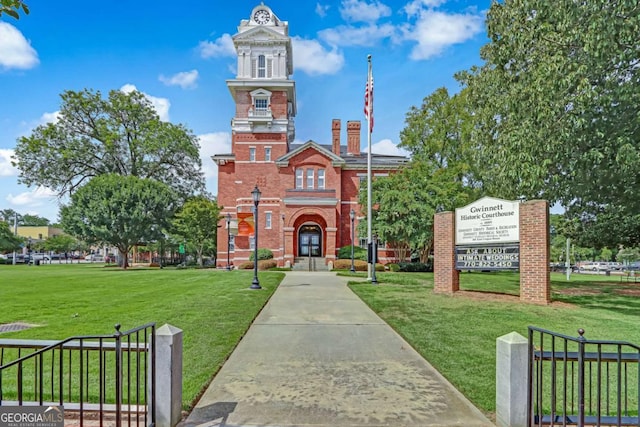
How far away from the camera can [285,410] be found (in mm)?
5238

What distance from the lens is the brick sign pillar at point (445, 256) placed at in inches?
647

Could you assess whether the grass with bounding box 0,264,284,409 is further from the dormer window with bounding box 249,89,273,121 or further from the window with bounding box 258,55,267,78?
the window with bounding box 258,55,267,78

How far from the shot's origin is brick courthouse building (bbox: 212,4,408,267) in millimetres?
39875

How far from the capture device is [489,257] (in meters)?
15.5

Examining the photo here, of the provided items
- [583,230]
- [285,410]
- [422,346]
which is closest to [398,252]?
[583,230]

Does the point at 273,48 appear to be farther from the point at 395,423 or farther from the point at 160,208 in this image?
the point at 395,423

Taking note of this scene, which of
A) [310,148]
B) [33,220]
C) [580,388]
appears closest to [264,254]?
[310,148]

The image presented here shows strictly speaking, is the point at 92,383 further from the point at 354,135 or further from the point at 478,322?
the point at 354,135

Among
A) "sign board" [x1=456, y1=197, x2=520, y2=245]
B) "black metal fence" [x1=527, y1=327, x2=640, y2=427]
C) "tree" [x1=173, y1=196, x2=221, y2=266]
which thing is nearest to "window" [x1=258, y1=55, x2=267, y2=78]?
"tree" [x1=173, y1=196, x2=221, y2=266]

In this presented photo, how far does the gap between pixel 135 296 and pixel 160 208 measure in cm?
2816

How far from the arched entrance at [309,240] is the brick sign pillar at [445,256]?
25.5 m

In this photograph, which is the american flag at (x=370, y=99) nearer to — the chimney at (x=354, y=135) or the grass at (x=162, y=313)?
the grass at (x=162, y=313)

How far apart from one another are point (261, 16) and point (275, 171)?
15287 millimetres

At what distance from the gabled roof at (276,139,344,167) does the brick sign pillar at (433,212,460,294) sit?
958 inches
